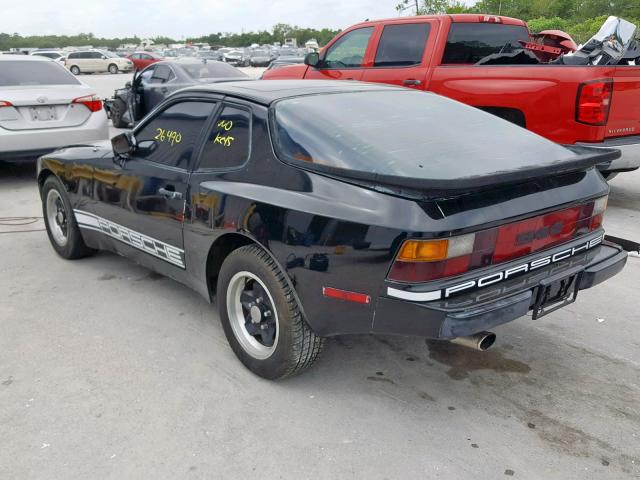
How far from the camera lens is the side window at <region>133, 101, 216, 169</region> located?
11.7 feet

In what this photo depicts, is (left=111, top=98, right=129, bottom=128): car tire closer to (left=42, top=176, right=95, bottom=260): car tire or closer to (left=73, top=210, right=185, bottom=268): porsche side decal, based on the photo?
(left=42, top=176, right=95, bottom=260): car tire

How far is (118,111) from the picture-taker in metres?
12.7

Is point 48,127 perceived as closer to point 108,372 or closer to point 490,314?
point 108,372

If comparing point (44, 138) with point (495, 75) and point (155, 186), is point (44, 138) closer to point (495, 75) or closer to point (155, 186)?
point (155, 186)

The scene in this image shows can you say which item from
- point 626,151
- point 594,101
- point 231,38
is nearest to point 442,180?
point 594,101

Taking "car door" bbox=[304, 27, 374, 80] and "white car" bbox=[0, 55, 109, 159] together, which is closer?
"white car" bbox=[0, 55, 109, 159]

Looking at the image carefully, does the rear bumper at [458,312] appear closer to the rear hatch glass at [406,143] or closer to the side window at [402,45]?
the rear hatch glass at [406,143]

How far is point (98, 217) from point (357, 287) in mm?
2533

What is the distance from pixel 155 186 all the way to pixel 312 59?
468cm

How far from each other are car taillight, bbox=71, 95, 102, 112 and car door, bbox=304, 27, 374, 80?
2.98 metres

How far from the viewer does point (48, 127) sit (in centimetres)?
743

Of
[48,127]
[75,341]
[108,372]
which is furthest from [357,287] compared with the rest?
[48,127]

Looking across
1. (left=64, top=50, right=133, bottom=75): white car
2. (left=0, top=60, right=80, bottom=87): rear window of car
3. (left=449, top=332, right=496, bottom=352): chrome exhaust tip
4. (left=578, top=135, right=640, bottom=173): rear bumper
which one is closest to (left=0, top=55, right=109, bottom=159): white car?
(left=0, top=60, right=80, bottom=87): rear window of car

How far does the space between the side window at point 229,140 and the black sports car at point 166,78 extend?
7968 mm
